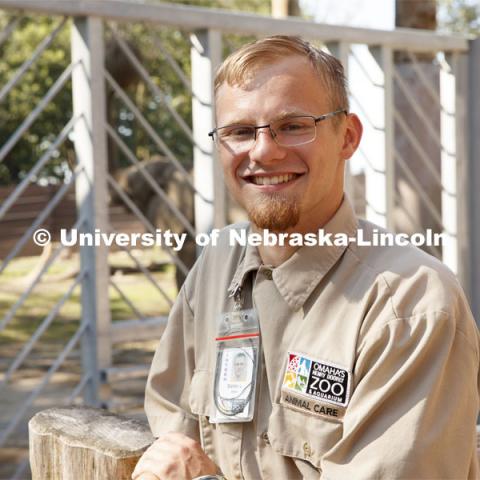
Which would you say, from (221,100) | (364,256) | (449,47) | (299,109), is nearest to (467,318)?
(364,256)

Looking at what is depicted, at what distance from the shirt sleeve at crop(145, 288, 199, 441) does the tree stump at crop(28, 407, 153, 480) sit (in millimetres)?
116

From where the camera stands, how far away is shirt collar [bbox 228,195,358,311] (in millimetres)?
1417

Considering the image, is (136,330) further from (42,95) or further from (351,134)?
(42,95)

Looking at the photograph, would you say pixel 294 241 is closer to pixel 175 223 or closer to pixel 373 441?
pixel 373 441

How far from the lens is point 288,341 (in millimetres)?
1427

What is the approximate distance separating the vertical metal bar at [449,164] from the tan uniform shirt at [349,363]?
8.35 feet

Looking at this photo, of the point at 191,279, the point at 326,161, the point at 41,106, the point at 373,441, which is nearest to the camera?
the point at 373,441

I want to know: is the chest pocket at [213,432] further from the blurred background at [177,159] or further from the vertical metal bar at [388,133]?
the vertical metal bar at [388,133]

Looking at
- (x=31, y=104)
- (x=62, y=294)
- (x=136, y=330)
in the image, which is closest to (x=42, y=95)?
(x=31, y=104)

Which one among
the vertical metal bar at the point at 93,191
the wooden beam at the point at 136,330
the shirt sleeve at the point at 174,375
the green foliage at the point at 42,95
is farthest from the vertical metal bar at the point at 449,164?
the green foliage at the point at 42,95

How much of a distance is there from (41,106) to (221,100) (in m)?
1.57

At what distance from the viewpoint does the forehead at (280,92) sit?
4.54 ft

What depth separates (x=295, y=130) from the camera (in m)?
1.40

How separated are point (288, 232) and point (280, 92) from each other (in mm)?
242
